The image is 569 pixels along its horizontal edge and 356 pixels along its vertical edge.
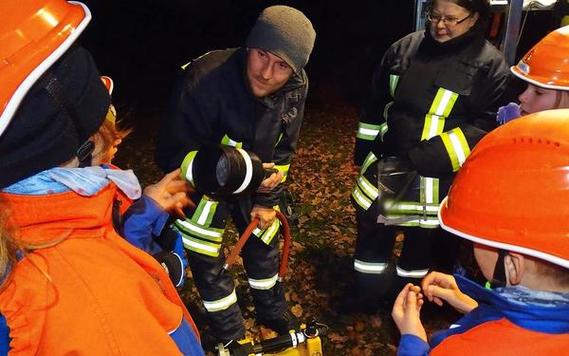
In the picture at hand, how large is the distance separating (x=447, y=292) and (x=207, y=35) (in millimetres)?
12129

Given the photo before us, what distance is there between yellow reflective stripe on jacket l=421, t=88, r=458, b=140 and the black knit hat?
2249 mm

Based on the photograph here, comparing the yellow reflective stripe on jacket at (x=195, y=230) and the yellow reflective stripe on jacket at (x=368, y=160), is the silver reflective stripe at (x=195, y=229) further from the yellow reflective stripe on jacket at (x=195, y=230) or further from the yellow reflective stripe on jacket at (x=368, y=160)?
the yellow reflective stripe on jacket at (x=368, y=160)

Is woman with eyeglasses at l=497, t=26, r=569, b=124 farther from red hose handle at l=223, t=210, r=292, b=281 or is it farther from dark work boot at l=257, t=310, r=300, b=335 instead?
dark work boot at l=257, t=310, r=300, b=335

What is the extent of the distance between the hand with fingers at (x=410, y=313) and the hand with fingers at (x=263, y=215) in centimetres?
128

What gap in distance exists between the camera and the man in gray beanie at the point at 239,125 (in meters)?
2.66

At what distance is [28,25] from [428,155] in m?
2.48

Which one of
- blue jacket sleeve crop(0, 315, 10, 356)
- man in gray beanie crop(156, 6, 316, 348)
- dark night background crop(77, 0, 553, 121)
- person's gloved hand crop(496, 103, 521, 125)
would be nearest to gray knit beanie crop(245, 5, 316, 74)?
man in gray beanie crop(156, 6, 316, 348)

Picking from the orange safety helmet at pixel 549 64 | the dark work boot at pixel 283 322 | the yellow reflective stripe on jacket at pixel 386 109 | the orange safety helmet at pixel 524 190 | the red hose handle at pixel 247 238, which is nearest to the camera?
the orange safety helmet at pixel 524 190

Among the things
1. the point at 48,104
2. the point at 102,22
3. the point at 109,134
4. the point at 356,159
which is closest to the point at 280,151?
the point at 356,159

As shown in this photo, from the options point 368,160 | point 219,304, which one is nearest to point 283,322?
point 219,304

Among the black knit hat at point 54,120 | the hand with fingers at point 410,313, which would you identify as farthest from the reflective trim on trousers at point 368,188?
the black knit hat at point 54,120

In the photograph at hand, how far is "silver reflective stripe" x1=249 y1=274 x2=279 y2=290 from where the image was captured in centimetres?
343

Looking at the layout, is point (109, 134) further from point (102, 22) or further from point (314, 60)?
point (102, 22)

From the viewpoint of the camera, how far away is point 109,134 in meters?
1.57
